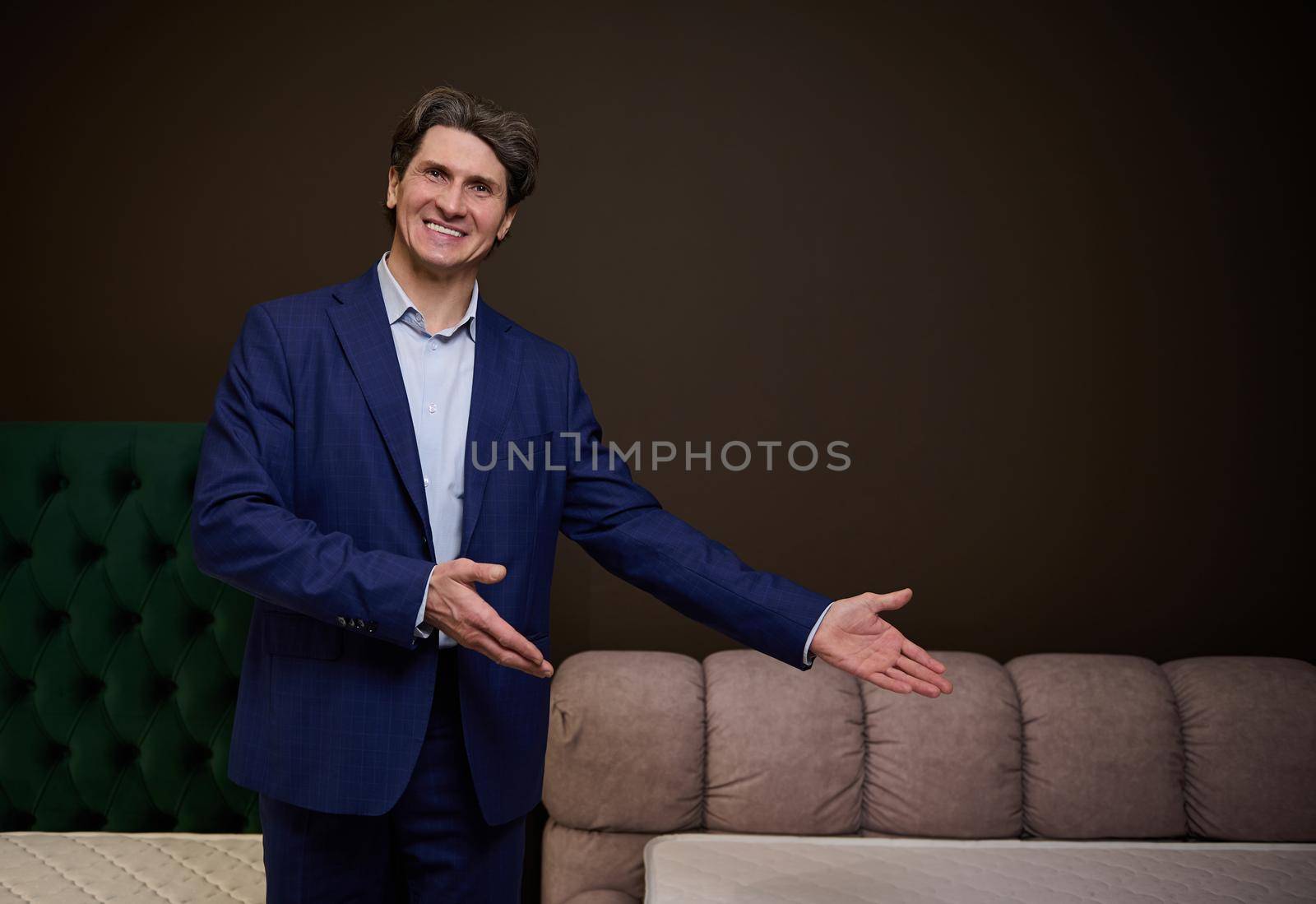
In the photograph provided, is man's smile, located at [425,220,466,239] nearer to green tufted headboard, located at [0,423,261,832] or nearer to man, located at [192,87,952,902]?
man, located at [192,87,952,902]

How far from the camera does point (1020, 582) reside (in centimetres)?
234

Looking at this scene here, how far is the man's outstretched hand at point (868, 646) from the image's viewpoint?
4.86 feet

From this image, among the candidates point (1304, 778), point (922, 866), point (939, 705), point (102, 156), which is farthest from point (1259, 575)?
point (102, 156)

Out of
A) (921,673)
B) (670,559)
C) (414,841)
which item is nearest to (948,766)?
(921,673)

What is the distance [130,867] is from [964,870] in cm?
152

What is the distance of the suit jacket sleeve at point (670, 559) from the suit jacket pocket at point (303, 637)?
0.42 m

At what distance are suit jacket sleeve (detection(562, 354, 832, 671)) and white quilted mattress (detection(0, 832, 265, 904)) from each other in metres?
0.84

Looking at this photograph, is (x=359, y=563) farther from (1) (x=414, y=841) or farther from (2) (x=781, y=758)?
(2) (x=781, y=758)

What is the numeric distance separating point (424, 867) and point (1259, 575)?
6.23 feet

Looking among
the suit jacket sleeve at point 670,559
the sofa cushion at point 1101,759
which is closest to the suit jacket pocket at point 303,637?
the suit jacket sleeve at point 670,559

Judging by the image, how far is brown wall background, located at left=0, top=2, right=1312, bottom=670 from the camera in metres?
2.28

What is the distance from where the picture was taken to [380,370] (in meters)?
1.42

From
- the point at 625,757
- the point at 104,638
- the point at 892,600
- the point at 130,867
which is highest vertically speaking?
the point at 892,600

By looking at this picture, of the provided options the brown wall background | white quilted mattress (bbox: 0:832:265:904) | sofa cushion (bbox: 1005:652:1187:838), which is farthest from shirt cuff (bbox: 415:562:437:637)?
sofa cushion (bbox: 1005:652:1187:838)
